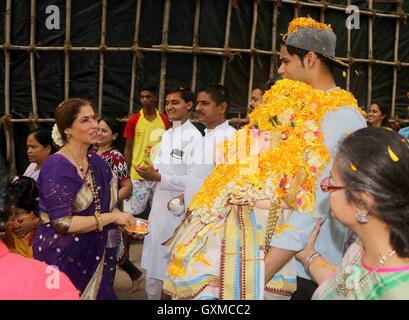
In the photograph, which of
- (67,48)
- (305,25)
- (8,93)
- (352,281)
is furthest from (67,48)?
(352,281)

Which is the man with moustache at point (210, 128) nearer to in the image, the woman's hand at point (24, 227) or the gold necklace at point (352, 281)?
the woman's hand at point (24, 227)

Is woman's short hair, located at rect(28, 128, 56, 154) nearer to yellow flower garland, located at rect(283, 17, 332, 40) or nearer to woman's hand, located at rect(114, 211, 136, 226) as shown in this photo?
woman's hand, located at rect(114, 211, 136, 226)

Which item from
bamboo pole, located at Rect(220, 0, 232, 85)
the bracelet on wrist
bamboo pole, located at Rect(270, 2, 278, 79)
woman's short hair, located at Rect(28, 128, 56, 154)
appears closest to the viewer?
the bracelet on wrist

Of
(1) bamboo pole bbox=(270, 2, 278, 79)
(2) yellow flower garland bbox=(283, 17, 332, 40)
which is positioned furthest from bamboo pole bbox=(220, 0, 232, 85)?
(2) yellow flower garland bbox=(283, 17, 332, 40)

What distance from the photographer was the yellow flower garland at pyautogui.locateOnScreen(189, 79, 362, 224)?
250 cm

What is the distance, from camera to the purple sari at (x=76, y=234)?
358cm

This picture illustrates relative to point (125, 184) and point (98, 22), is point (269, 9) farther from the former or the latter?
point (125, 184)

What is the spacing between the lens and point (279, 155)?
253 cm

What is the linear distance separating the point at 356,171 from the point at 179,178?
332cm

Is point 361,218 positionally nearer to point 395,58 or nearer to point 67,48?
point 67,48

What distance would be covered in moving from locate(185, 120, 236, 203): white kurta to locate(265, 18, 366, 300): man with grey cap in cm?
197

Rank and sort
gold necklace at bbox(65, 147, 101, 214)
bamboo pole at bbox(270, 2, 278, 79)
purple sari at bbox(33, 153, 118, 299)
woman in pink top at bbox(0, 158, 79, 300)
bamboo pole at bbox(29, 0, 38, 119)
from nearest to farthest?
woman in pink top at bbox(0, 158, 79, 300), purple sari at bbox(33, 153, 118, 299), gold necklace at bbox(65, 147, 101, 214), bamboo pole at bbox(29, 0, 38, 119), bamboo pole at bbox(270, 2, 278, 79)

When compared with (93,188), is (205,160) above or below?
above

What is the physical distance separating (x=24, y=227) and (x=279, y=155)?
236 cm
